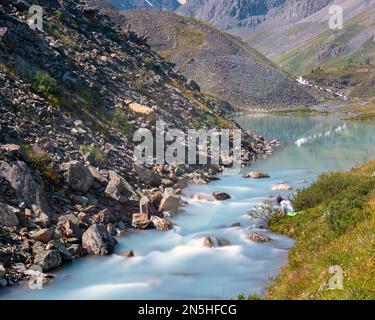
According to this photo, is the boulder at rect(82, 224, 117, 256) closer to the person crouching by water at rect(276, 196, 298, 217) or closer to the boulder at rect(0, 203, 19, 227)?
the boulder at rect(0, 203, 19, 227)

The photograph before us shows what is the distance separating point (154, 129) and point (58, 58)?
1116cm

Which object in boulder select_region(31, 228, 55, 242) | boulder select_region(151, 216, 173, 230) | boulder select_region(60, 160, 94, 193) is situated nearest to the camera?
boulder select_region(31, 228, 55, 242)

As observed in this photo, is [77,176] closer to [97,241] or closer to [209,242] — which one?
[97,241]

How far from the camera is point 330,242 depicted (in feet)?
68.0

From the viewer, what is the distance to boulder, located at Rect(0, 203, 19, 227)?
2161 cm

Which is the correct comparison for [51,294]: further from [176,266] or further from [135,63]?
[135,63]

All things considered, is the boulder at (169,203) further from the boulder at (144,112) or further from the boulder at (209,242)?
the boulder at (144,112)

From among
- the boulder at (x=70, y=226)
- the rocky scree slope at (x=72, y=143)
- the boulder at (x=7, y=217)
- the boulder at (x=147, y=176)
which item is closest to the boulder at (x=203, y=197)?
the rocky scree slope at (x=72, y=143)

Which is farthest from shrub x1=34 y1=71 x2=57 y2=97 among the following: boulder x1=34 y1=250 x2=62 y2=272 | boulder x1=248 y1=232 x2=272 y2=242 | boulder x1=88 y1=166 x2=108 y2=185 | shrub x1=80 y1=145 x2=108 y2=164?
boulder x1=248 y1=232 x2=272 y2=242

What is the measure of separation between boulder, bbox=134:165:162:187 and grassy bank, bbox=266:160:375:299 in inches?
379

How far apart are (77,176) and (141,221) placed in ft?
14.7

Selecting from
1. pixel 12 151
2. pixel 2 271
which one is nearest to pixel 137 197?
pixel 12 151

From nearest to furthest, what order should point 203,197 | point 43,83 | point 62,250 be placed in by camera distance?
point 62,250 < point 203,197 < point 43,83
